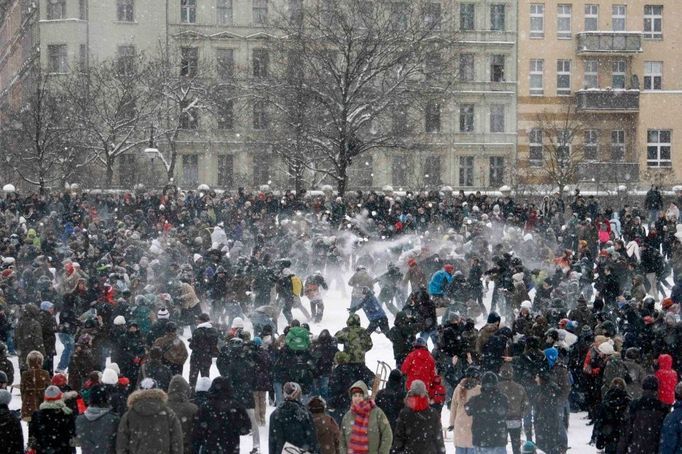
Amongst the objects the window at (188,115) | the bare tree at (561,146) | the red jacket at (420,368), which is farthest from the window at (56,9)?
the red jacket at (420,368)

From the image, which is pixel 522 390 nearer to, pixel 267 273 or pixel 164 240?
pixel 267 273

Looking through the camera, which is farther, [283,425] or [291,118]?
[291,118]

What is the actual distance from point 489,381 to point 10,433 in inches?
187

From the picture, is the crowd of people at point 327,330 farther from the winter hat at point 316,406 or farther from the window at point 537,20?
the window at point 537,20

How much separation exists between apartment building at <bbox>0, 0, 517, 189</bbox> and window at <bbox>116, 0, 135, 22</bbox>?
0.05m

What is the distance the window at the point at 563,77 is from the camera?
2505 inches

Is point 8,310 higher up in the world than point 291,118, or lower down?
lower down

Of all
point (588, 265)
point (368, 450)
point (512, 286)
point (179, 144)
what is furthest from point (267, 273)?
point (179, 144)

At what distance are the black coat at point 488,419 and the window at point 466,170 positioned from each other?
166 ft

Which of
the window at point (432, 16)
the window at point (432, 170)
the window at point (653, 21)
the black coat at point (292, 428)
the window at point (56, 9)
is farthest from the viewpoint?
the window at point (653, 21)

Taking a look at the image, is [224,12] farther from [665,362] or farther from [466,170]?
[665,362]

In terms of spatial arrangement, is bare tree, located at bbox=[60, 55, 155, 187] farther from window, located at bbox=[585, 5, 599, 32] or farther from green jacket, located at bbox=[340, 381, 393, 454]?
green jacket, located at bbox=[340, 381, 393, 454]

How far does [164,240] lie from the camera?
2827 cm

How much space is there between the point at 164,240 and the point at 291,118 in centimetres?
1565
